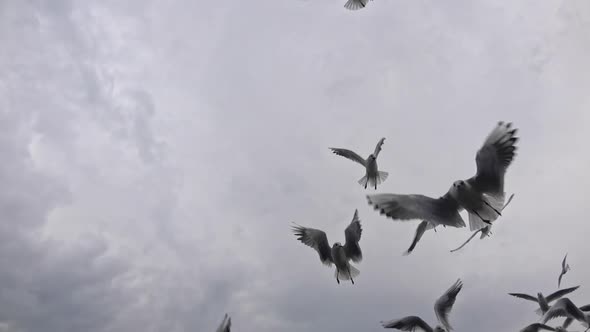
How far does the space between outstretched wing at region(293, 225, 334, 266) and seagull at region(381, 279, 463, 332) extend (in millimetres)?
2326

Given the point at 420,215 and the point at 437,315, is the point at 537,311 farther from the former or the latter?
the point at 420,215

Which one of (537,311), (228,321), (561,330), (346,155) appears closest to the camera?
(228,321)

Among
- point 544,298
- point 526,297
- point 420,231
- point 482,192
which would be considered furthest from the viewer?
point 526,297

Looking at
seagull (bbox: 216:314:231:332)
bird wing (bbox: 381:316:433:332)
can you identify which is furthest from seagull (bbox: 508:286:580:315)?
seagull (bbox: 216:314:231:332)

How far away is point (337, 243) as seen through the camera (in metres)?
14.1

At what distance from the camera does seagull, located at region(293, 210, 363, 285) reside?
1395 cm

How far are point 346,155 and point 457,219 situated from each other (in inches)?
338

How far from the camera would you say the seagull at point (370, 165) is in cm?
1717

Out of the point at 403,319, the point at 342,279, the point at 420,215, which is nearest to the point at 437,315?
the point at 403,319

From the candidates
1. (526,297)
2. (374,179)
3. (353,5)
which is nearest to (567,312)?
(526,297)

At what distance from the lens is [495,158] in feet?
30.3

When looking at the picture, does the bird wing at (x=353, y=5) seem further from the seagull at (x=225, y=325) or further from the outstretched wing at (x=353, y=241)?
the seagull at (x=225, y=325)

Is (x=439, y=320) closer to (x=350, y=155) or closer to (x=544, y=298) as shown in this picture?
(x=544, y=298)

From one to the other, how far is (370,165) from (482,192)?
7693mm
